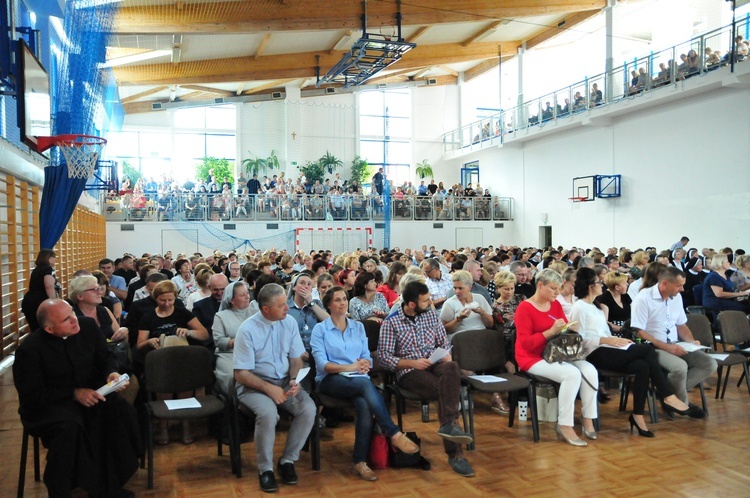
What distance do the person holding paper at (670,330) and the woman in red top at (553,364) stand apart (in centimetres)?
93

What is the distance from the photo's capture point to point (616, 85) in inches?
691

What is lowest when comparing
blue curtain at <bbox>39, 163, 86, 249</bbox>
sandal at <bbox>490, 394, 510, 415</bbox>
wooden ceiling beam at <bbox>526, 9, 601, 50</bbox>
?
sandal at <bbox>490, 394, 510, 415</bbox>

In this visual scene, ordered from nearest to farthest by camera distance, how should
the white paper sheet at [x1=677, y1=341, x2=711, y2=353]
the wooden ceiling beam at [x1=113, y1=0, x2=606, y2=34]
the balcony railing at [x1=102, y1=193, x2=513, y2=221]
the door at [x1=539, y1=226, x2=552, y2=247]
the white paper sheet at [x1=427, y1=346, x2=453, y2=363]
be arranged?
the white paper sheet at [x1=427, y1=346, x2=453, y2=363]
the white paper sheet at [x1=677, y1=341, x2=711, y2=353]
the wooden ceiling beam at [x1=113, y1=0, x2=606, y2=34]
the balcony railing at [x1=102, y1=193, x2=513, y2=221]
the door at [x1=539, y1=226, x2=552, y2=247]

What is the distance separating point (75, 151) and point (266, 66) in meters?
13.1

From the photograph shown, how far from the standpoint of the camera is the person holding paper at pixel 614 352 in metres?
5.23

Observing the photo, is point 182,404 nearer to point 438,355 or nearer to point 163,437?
point 163,437

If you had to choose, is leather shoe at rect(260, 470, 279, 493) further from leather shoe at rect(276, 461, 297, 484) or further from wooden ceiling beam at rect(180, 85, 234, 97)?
wooden ceiling beam at rect(180, 85, 234, 97)

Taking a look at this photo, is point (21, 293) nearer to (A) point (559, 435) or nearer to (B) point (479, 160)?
(A) point (559, 435)

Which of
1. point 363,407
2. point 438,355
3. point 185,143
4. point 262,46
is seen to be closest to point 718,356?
point 438,355

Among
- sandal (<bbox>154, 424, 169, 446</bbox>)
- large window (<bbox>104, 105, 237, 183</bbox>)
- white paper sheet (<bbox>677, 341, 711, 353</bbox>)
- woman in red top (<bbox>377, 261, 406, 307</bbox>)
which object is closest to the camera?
sandal (<bbox>154, 424, 169, 446</bbox>)

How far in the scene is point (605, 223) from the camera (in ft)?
63.8

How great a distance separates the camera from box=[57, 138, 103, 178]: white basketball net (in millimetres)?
8016

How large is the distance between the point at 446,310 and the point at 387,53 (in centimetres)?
1043

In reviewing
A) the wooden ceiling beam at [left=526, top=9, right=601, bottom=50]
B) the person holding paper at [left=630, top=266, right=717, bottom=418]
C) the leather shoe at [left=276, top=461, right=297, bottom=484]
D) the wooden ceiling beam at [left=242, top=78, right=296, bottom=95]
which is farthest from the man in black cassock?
the wooden ceiling beam at [left=242, top=78, right=296, bottom=95]
